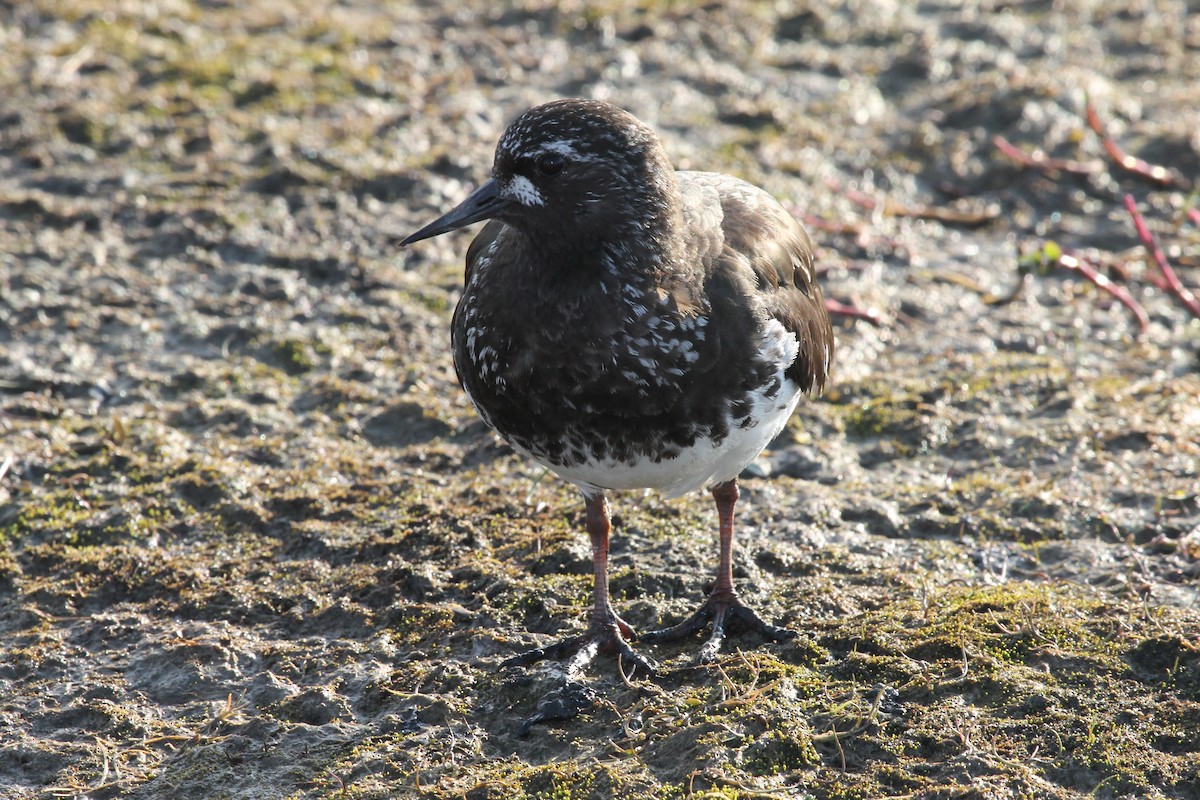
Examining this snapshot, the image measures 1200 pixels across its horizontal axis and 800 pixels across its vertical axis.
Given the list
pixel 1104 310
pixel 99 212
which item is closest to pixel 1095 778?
pixel 1104 310

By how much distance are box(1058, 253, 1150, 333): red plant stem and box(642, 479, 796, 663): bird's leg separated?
2970 mm

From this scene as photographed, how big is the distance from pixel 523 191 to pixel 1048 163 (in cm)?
509

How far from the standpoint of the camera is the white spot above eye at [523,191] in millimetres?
4652

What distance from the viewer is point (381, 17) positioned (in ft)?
33.6

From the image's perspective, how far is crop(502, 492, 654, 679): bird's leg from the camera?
4.98 meters

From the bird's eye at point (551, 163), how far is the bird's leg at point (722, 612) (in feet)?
4.70

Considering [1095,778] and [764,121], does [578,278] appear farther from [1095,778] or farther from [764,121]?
[764,121]

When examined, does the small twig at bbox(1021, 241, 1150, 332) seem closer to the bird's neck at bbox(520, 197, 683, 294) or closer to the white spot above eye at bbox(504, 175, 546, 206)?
the bird's neck at bbox(520, 197, 683, 294)

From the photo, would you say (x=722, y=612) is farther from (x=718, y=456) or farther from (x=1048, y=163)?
(x=1048, y=163)

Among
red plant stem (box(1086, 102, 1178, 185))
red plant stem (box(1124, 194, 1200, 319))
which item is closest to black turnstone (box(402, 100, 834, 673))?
red plant stem (box(1124, 194, 1200, 319))

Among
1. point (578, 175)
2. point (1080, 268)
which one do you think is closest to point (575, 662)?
point (578, 175)

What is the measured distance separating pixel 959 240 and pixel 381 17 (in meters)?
4.83

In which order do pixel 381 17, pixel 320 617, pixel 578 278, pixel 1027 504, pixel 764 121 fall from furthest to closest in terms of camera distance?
pixel 381 17
pixel 764 121
pixel 1027 504
pixel 320 617
pixel 578 278

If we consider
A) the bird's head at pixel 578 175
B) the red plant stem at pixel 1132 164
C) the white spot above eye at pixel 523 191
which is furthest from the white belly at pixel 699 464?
the red plant stem at pixel 1132 164
